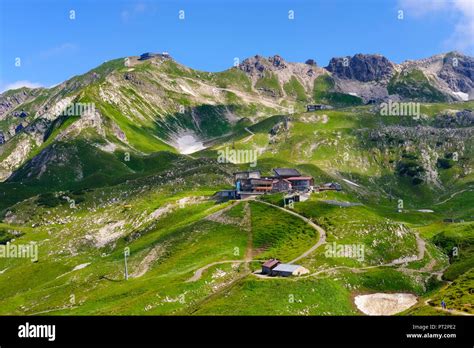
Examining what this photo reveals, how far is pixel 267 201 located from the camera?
16400 cm

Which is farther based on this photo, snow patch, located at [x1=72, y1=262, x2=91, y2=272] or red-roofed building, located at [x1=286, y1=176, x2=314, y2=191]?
red-roofed building, located at [x1=286, y1=176, x2=314, y2=191]

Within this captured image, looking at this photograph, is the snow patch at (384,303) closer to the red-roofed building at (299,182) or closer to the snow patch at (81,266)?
the red-roofed building at (299,182)

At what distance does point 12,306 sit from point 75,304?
92.5 feet

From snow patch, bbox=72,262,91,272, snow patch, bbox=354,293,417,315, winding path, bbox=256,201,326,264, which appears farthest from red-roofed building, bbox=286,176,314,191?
snow patch, bbox=354,293,417,315

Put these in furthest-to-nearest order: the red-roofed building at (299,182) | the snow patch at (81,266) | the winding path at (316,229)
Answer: the red-roofed building at (299,182)
the snow patch at (81,266)
the winding path at (316,229)

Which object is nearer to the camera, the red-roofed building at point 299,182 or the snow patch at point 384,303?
the snow patch at point 384,303

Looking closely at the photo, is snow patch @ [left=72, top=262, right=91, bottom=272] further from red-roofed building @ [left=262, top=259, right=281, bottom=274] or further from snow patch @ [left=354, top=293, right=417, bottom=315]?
snow patch @ [left=354, top=293, right=417, bottom=315]

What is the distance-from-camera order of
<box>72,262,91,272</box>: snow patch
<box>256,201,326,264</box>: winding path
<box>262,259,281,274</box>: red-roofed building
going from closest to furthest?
<box>262,259,281,274</box>: red-roofed building, <box>256,201,326,264</box>: winding path, <box>72,262,91,272</box>: snow patch

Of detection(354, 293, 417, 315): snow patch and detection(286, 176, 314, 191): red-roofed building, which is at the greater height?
detection(286, 176, 314, 191): red-roofed building

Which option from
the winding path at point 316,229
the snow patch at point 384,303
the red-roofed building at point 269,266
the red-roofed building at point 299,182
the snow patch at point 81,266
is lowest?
the snow patch at point 81,266

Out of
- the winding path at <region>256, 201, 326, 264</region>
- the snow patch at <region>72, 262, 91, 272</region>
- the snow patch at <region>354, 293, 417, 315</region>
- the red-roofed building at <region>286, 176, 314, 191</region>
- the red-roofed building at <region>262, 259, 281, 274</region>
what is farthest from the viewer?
the red-roofed building at <region>286, 176, 314, 191</region>

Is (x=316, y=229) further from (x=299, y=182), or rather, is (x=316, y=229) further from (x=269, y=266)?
(x=299, y=182)

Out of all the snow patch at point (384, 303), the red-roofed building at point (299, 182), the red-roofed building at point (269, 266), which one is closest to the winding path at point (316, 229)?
the red-roofed building at point (269, 266)
